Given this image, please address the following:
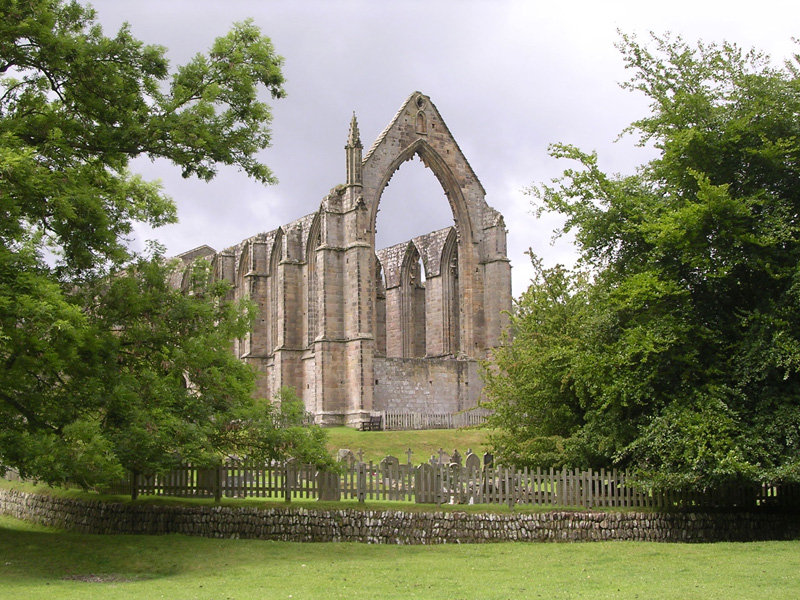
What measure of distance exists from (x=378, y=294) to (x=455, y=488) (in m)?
32.3

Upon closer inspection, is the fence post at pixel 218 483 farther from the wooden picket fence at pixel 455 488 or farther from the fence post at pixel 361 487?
the fence post at pixel 361 487

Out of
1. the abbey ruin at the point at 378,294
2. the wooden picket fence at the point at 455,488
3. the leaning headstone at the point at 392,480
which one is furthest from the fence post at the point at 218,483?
the abbey ruin at the point at 378,294

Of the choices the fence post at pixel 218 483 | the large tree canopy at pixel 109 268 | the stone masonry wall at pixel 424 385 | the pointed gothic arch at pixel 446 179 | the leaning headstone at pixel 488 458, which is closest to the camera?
the large tree canopy at pixel 109 268

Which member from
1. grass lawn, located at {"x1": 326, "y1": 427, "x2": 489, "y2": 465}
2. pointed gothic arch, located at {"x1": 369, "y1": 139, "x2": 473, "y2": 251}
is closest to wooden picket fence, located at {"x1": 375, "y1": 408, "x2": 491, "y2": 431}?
grass lawn, located at {"x1": 326, "y1": 427, "x2": 489, "y2": 465}

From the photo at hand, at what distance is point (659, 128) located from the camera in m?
20.5

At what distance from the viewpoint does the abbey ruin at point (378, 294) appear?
40.3m

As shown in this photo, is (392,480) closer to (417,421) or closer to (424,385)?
(417,421)

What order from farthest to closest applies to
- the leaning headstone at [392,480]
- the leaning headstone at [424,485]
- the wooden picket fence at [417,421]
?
the wooden picket fence at [417,421], the leaning headstone at [392,480], the leaning headstone at [424,485]

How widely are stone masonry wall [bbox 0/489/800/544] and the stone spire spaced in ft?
77.6

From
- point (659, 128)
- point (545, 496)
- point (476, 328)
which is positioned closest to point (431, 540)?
point (545, 496)

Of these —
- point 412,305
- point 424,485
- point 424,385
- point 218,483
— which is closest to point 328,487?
point 424,485

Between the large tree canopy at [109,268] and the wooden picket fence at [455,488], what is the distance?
2.42 feet

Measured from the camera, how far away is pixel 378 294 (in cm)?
5119

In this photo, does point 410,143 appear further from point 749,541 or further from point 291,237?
point 749,541
